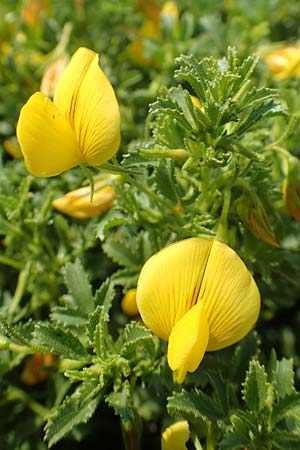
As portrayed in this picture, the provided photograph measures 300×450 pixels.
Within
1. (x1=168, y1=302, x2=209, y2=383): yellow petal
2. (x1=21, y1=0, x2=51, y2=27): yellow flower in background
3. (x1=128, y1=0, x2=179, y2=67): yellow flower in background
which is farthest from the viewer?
(x1=21, y1=0, x2=51, y2=27): yellow flower in background

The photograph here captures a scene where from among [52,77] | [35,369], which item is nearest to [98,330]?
[35,369]

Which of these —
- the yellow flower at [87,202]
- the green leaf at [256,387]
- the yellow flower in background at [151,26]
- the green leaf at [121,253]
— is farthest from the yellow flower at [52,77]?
the green leaf at [256,387]

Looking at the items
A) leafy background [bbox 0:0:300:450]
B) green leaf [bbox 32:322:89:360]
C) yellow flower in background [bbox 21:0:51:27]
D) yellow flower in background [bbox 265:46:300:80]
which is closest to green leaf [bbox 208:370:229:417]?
leafy background [bbox 0:0:300:450]

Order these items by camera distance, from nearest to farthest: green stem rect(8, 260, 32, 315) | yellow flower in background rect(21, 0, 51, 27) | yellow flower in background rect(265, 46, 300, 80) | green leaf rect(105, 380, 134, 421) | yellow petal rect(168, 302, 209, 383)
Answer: yellow petal rect(168, 302, 209, 383)
green leaf rect(105, 380, 134, 421)
green stem rect(8, 260, 32, 315)
yellow flower in background rect(265, 46, 300, 80)
yellow flower in background rect(21, 0, 51, 27)

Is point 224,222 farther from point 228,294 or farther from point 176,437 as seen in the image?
point 176,437

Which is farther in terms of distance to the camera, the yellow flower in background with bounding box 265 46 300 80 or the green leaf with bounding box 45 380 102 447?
the yellow flower in background with bounding box 265 46 300 80

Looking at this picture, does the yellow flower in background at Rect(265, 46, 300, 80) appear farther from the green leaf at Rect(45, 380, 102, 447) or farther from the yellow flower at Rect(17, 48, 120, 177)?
the green leaf at Rect(45, 380, 102, 447)
